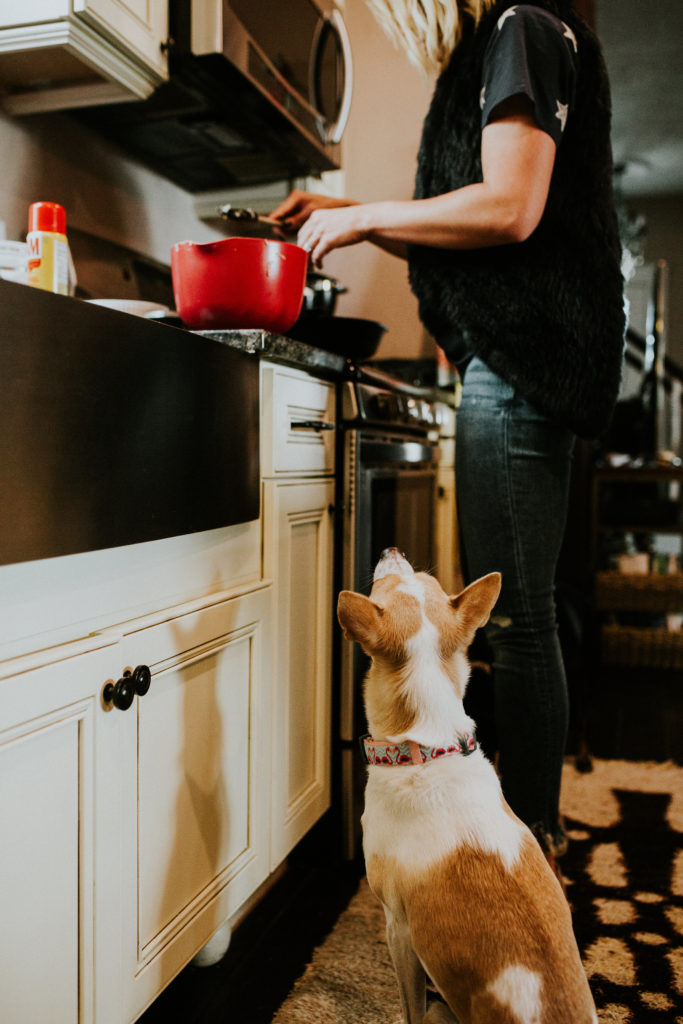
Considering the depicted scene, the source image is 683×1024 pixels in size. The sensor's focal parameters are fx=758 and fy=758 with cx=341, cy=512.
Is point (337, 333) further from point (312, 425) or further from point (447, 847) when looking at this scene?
point (447, 847)

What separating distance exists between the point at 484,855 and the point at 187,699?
0.44 meters

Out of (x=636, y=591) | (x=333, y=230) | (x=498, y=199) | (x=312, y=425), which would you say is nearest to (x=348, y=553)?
(x=312, y=425)

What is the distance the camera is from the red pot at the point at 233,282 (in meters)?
1.25

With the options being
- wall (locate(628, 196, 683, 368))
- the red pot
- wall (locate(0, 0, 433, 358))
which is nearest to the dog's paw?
the red pot

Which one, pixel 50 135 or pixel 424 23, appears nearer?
pixel 424 23

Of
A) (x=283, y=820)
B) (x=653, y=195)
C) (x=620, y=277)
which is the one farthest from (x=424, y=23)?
(x=653, y=195)

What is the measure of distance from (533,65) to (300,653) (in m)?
1.07

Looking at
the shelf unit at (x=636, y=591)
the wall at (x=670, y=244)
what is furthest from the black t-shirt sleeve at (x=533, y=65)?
the wall at (x=670, y=244)

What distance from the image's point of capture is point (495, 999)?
2.73 ft

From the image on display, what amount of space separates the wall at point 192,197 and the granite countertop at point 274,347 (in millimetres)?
774

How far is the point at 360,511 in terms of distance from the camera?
1597 millimetres

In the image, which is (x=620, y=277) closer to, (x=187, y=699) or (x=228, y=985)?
(x=187, y=699)

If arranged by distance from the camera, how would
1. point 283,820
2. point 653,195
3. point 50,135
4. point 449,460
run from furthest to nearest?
point 653,195 < point 449,460 < point 50,135 < point 283,820

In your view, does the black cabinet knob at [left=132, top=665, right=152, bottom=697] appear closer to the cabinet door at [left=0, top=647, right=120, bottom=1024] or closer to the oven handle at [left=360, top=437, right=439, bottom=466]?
the cabinet door at [left=0, top=647, right=120, bottom=1024]
